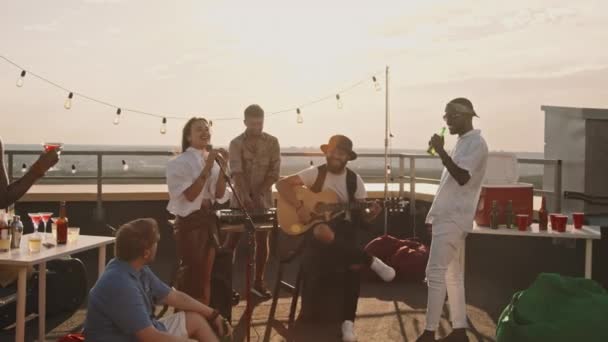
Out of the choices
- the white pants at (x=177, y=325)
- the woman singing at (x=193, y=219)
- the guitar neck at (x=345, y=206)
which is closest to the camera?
the white pants at (x=177, y=325)

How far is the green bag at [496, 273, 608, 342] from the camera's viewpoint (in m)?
3.79

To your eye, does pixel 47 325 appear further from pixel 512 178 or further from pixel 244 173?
pixel 512 178

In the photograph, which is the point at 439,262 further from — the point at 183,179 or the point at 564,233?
the point at 183,179

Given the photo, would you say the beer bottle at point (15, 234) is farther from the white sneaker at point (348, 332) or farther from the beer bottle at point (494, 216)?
the beer bottle at point (494, 216)

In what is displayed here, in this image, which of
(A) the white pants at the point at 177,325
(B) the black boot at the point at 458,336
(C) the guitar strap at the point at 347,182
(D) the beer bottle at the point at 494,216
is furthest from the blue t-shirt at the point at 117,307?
(D) the beer bottle at the point at 494,216

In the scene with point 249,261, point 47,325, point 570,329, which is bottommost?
point 47,325

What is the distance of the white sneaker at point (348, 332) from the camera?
4902 mm

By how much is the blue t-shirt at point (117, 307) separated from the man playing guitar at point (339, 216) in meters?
2.07

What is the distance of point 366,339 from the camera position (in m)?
5.08

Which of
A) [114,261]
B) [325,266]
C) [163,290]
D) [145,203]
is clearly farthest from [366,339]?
[145,203]

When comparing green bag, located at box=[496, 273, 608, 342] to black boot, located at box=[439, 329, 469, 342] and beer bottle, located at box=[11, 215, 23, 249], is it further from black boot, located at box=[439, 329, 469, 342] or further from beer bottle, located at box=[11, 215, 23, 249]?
beer bottle, located at box=[11, 215, 23, 249]

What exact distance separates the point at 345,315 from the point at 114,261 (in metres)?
2.19

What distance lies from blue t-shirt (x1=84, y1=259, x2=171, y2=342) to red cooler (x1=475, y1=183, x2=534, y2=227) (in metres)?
3.21

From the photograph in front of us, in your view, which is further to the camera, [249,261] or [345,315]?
[345,315]
